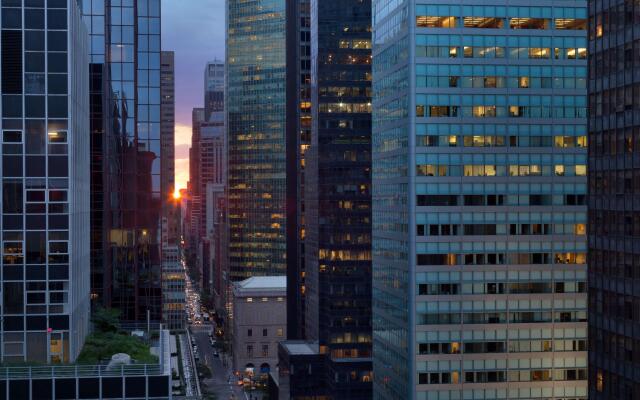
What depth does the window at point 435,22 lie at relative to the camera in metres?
118

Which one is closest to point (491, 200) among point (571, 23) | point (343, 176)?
point (571, 23)

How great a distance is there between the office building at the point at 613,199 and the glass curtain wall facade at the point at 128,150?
2667 inches

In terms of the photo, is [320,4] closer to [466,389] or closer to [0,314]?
[466,389]

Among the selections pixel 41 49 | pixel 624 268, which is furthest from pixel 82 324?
pixel 624 268

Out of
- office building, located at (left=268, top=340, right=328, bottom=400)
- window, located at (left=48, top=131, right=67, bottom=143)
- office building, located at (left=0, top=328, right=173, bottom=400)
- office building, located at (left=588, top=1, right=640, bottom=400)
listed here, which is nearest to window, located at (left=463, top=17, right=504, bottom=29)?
office building, located at (left=588, top=1, right=640, bottom=400)

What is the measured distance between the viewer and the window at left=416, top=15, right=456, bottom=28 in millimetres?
117625

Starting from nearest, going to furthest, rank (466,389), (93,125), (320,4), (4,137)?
(4,137) < (466,389) < (93,125) < (320,4)

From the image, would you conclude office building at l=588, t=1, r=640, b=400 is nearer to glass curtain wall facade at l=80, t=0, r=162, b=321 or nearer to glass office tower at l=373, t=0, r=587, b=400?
glass office tower at l=373, t=0, r=587, b=400

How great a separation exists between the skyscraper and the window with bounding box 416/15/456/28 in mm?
51000

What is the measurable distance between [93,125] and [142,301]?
2394 cm

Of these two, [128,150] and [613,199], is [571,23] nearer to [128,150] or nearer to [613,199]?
[613,199]

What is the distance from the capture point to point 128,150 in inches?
5261

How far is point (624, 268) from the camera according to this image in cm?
7675

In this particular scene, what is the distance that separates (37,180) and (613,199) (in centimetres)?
4442
